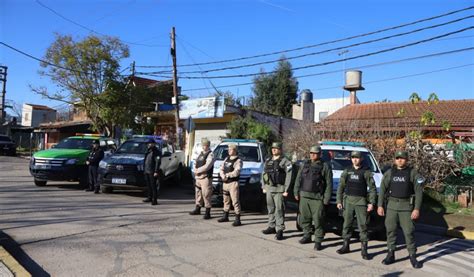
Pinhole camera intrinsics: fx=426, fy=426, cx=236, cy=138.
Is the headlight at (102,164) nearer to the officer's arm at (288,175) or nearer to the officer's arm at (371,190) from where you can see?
the officer's arm at (288,175)

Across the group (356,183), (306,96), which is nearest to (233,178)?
(356,183)

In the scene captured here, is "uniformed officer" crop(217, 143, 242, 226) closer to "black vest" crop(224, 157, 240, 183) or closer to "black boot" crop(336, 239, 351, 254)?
"black vest" crop(224, 157, 240, 183)

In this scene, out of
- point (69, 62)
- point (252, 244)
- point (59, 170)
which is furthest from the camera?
point (69, 62)

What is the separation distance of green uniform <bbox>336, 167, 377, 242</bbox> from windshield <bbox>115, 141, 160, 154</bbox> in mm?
7776

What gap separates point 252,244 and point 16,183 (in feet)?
34.7

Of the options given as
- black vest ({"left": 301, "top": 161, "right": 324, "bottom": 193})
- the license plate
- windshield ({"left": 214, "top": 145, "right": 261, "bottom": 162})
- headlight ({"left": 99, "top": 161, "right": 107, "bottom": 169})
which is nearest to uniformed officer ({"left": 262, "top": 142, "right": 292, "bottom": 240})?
black vest ({"left": 301, "top": 161, "right": 324, "bottom": 193})

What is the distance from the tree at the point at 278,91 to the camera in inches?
1700

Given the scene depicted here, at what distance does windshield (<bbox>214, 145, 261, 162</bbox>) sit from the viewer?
39.0 feet

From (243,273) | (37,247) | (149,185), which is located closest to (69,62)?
(149,185)

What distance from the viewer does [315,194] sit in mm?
7359

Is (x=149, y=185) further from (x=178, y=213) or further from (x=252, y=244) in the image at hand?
(x=252, y=244)

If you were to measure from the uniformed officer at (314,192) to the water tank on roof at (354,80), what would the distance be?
23.7m

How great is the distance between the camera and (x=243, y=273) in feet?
18.8

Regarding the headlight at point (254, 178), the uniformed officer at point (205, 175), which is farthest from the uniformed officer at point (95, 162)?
the headlight at point (254, 178)
